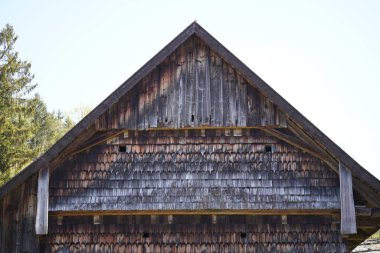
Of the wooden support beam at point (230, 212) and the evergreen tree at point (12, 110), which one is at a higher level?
the evergreen tree at point (12, 110)

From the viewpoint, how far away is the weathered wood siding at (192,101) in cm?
1495

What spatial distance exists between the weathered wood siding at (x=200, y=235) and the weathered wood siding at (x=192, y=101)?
2.35 metres

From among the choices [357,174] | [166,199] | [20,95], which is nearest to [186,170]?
[166,199]

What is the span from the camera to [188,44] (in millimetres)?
15484

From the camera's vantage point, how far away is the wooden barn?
14.3 meters

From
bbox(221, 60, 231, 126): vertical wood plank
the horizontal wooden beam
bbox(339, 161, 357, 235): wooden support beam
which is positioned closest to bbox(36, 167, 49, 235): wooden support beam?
the horizontal wooden beam

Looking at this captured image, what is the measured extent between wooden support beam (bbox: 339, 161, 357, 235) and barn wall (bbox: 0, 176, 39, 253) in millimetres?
7236

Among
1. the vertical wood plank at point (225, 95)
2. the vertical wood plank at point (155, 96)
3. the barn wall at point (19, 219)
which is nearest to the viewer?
the barn wall at point (19, 219)

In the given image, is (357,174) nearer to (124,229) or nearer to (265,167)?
(265,167)

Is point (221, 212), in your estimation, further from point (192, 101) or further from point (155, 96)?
point (155, 96)

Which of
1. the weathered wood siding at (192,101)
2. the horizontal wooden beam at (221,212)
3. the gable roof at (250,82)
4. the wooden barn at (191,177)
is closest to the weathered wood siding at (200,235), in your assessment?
the wooden barn at (191,177)

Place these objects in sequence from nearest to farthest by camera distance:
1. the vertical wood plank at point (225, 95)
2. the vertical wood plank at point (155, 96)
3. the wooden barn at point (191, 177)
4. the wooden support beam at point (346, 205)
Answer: the wooden support beam at point (346, 205)
the wooden barn at point (191, 177)
the vertical wood plank at point (225, 95)
the vertical wood plank at point (155, 96)

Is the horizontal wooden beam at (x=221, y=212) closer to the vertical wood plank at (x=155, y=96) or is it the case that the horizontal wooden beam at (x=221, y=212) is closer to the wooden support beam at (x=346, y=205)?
the wooden support beam at (x=346, y=205)

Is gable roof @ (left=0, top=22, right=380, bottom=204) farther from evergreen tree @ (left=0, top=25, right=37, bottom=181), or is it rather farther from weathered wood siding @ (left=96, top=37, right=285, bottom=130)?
evergreen tree @ (left=0, top=25, right=37, bottom=181)
